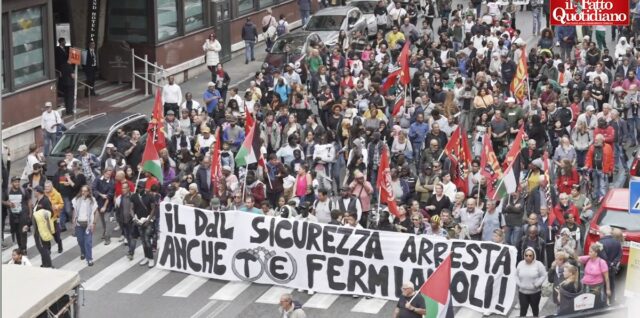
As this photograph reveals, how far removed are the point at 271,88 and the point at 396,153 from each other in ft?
22.5

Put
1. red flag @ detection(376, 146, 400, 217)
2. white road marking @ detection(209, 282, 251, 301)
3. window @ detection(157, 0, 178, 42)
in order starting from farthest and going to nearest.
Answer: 1. window @ detection(157, 0, 178, 42)
2. red flag @ detection(376, 146, 400, 217)
3. white road marking @ detection(209, 282, 251, 301)

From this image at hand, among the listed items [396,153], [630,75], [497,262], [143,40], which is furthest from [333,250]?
[143,40]

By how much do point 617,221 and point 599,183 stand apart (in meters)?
4.49

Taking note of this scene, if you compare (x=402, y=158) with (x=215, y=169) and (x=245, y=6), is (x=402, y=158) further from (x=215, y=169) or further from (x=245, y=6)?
(x=245, y=6)

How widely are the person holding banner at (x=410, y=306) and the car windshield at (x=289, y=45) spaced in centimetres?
2142

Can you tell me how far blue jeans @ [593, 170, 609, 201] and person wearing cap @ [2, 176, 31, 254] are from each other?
10.4 meters

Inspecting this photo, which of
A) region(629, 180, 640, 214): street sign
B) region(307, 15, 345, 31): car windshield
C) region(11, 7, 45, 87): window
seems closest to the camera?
region(629, 180, 640, 214): street sign

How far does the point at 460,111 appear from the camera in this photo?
30.2 m

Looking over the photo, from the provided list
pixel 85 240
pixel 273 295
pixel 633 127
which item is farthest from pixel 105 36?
pixel 273 295

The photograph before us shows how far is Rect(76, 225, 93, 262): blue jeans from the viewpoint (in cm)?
2330

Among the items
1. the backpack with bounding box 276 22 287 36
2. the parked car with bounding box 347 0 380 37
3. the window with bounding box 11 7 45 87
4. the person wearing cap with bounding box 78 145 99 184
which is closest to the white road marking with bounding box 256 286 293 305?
the person wearing cap with bounding box 78 145 99 184

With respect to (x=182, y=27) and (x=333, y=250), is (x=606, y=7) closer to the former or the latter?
(x=333, y=250)

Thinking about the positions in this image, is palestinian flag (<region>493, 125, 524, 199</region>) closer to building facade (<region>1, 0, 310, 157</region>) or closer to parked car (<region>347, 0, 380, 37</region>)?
building facade (<region>1, 0, 310, 157</region>)

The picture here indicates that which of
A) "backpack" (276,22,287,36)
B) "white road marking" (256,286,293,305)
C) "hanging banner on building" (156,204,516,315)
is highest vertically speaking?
"backpack" (276,22,287,36)
